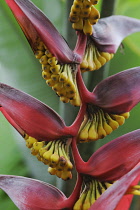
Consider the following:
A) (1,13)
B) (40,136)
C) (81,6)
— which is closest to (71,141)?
(40,136)

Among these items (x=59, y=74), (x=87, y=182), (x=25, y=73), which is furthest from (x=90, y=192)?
(x=25, y=73)

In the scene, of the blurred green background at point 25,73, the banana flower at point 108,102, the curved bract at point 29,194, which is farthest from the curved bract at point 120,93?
the blurred green background at point 25,73

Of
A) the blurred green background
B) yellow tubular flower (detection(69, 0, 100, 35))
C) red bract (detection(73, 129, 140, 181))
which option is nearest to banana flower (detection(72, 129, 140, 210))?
red bract (detection(73, 129, 140, 181))

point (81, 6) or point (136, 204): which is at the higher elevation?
point (81, 6)

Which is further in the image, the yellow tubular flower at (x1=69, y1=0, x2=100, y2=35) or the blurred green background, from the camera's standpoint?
the blurred green background

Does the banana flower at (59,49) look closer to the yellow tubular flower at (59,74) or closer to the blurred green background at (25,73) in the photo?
the yellow tubular flower at (59,74)

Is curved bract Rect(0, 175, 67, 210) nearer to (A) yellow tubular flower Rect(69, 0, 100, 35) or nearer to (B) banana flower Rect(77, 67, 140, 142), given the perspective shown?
(B) banana flower Rect(77, 67, 140, 142)

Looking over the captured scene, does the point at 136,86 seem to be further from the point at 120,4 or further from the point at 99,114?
the point at 120,4
